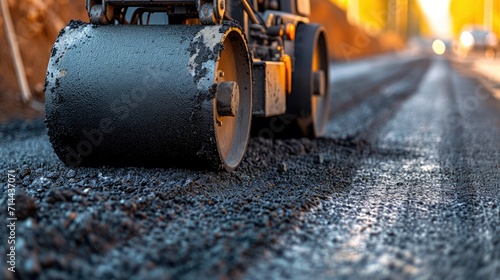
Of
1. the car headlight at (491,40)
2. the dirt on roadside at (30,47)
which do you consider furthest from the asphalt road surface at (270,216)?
the car headlight at (491,40)

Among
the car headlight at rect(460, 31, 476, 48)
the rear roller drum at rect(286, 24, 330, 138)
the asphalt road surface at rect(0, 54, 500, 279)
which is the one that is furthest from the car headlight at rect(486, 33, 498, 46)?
the asphalt road surface at rect(0, 54, 500, 279)

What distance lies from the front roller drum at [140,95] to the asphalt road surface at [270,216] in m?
0.19

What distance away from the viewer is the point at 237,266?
2.68 meters

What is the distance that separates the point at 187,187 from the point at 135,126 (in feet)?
1.72

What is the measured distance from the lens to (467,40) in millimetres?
35938

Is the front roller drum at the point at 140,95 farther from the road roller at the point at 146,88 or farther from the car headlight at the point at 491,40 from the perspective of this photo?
the car headlight at the point at 491,40

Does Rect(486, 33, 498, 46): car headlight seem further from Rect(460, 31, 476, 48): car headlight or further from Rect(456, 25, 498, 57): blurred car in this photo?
Rect(460, 31, 476, 48): car headlight

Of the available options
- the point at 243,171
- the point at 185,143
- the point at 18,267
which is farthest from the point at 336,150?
the point at 18,267

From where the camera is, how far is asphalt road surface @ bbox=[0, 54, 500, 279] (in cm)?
270

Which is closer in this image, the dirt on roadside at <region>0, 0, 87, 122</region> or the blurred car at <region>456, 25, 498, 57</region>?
the dirt on roadside at <region>0, 0, 87, 122</region>

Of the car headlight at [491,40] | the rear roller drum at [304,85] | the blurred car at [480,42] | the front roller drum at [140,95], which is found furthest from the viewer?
the blurred car at [480,42]

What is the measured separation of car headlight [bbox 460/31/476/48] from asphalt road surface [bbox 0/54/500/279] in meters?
30.9

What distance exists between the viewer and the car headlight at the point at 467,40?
3483cm

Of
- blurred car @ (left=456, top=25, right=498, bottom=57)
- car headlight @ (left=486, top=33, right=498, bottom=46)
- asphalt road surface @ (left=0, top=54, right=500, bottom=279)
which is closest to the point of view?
asphalt road surface @ (left=0, top=54, right=500, bottom=279)
